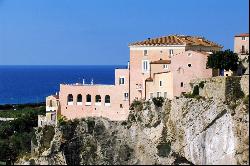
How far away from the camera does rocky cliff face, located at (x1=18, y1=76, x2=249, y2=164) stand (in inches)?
1676

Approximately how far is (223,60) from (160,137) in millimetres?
5756

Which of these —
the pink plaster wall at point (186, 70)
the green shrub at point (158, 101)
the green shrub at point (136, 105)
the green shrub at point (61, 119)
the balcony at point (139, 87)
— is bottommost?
the green shrub at point (61, 119)

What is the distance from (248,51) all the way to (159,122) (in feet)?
22.1

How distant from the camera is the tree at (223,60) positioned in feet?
147

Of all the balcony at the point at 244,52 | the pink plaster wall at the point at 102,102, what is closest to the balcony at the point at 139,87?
the pink plaster wall at the point at 102,102

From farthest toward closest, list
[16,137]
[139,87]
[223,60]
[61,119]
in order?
[16,137] < [61,119] < [139,87] < [223,60]

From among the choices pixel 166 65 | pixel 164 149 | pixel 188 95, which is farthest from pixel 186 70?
pixel 164 149

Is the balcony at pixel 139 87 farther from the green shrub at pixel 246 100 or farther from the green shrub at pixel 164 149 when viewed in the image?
the green shrub at pixel 246 100

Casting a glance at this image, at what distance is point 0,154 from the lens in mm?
57219

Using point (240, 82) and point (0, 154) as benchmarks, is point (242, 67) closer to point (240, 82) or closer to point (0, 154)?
point (240, 82)

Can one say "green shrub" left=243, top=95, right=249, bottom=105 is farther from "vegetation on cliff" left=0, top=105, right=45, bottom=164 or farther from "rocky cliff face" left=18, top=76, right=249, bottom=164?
"vegetation on cliff" left=0, top=105, right=45, bottom=164

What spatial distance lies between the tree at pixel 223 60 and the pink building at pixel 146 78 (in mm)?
903

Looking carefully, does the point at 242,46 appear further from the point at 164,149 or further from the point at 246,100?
the point at 164,149

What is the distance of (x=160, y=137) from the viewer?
4609 centimetres
